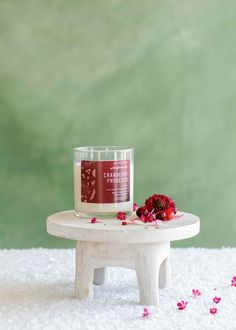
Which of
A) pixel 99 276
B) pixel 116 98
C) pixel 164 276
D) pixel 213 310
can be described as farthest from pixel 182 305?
pixel 116 98

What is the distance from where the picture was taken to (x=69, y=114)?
2.56 meters

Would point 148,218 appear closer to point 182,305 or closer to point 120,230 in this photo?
point 120,230

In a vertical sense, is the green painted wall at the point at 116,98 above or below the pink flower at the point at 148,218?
above

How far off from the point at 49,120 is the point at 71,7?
453 mm

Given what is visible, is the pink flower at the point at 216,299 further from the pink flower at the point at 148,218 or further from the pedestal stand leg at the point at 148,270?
the pink flower at the point at 148,218

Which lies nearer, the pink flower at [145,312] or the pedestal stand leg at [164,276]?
the pink flower at [145,312]

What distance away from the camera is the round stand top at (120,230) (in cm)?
171

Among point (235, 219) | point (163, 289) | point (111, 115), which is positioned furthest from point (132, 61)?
point (163, 289)

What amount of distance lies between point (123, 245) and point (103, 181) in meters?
0.19

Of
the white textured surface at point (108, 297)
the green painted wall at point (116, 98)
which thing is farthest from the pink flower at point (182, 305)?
the green painted wall at point (116, 98)

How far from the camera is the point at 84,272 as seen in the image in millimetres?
1841

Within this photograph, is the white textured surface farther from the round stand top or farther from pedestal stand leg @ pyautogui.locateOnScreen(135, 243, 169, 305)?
the round stand top

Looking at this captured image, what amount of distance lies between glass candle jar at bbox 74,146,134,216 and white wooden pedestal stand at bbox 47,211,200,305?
44 mm

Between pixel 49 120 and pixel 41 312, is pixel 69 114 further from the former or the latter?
pixel 41 312
